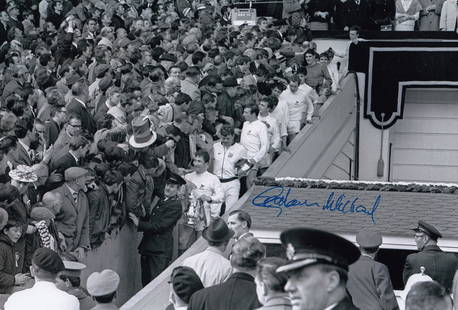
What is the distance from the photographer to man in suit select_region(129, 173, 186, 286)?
11961mm

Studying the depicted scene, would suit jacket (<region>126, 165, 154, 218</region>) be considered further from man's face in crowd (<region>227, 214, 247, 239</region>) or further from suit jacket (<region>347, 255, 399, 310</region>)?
suit jacket (<region>347, 255, 399, 310</region>)

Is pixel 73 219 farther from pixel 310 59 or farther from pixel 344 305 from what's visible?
pixel 310 59

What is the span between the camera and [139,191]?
11867 millimetres

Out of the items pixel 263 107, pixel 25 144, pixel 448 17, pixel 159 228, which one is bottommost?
pixel 448 17

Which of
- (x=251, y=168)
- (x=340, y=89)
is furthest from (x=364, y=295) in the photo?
(x=340, y=89)

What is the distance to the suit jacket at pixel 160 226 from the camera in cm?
1195

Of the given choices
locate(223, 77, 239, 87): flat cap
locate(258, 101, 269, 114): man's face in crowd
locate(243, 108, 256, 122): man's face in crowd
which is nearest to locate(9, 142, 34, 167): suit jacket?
locate(243, 108, 256, 122): man's face in crowd

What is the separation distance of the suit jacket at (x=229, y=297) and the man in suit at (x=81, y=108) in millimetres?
6211

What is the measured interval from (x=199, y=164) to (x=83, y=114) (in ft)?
5.93

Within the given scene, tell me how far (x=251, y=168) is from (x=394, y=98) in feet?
36.1

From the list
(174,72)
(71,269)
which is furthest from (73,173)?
(174,72)

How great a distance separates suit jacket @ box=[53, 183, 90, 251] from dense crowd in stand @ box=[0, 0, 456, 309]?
1cm

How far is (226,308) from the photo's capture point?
285 inches

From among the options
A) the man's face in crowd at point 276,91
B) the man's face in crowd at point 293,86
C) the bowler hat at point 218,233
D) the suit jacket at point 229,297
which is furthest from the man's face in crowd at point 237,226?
the man's face in crowd at point 293,86
